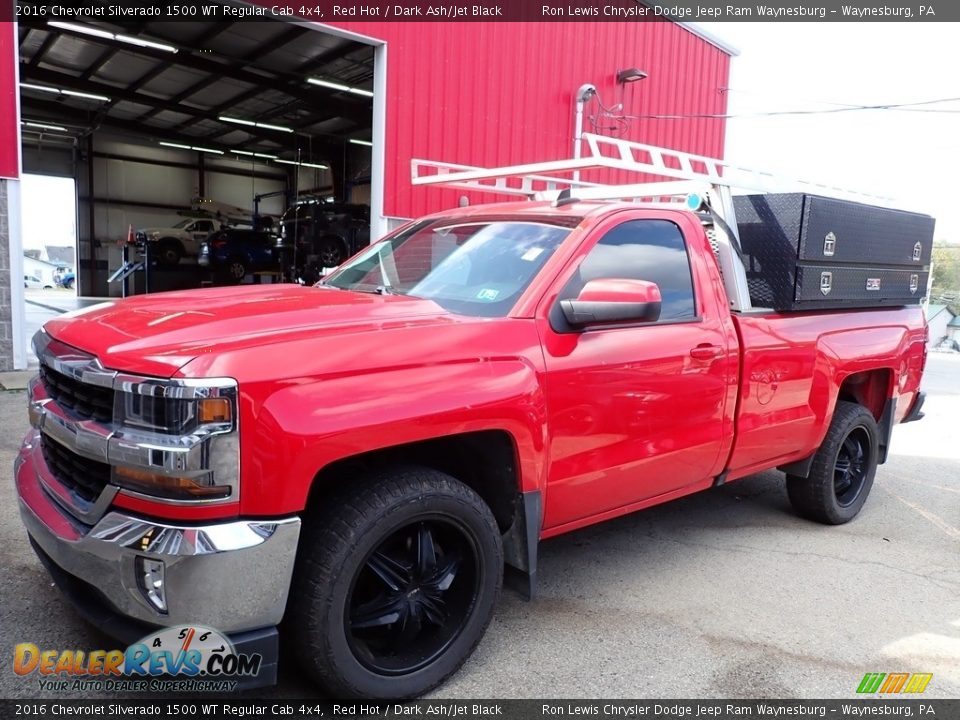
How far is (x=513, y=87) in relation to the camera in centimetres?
1136

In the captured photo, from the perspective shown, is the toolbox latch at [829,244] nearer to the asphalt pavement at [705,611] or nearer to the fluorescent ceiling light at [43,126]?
the asphalt pavement at [705,611]

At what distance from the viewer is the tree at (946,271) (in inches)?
1246

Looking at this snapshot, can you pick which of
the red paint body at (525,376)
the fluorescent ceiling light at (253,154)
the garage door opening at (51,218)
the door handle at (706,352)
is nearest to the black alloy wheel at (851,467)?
the red paint body at (525,376)

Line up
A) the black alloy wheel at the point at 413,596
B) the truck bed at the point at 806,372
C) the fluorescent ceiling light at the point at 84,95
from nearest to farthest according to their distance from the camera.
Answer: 1. the black alloy wheel at the point at 413,596
2. the truck bed at the point at 806,372
3. the fluorescent ceiling light at the point at 84,95

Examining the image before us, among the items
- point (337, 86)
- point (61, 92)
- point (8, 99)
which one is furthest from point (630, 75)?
point (61, 92)

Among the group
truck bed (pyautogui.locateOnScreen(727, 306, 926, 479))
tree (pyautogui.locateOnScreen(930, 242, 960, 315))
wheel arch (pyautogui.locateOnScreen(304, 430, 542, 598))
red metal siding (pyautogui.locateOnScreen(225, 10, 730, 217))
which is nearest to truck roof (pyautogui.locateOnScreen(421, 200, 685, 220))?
truck bed (pyautogui.locateOnScreen(727, 306, 926, 479))

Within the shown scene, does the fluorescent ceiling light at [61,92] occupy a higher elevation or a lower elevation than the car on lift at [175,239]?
higher

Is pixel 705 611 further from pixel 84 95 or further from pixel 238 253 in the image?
pixel 84 95

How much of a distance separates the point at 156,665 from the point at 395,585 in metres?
0.78

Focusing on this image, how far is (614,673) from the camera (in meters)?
2.76

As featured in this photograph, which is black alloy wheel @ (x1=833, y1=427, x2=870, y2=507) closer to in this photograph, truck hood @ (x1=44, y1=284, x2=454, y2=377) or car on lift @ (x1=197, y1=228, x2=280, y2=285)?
truck hood @ (x1=44, y1=284, x2=454, y2=377)

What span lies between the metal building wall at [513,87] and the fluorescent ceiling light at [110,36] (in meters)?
7.81

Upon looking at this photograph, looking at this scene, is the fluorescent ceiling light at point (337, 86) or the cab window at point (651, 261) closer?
the cab window at point (651, 261)

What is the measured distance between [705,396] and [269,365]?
84.8 inches
